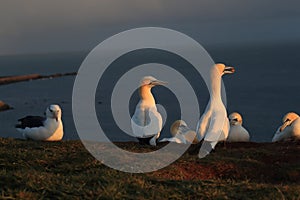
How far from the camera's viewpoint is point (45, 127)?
41.8ft

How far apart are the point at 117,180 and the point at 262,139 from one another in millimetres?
42504

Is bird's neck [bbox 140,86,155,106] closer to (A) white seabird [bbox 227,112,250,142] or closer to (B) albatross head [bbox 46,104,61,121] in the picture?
(B) albatross head [bbox 46,104,61,121]

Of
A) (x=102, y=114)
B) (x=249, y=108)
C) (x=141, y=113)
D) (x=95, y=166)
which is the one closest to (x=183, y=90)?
(x=249, y=108)

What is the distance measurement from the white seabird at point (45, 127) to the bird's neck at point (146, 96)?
243 centimetres

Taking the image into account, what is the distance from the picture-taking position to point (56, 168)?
7773 mm

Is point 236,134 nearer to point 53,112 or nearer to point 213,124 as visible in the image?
point 213,124

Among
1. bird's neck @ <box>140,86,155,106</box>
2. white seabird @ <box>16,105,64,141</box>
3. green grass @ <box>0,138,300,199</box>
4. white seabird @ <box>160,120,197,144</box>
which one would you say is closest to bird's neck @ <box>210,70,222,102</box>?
white seabird @ <box>160,120,197,144</box>

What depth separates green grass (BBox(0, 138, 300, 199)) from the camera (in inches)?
221

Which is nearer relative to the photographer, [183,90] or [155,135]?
[155,135]

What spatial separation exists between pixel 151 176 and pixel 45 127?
6508mm

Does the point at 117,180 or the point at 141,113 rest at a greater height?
the point at 141,113

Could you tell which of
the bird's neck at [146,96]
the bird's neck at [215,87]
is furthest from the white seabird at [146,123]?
the bird's neck at [215,87]

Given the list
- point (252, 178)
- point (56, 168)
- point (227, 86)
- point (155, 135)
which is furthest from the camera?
point (227, 86)

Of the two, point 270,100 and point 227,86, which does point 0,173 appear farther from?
point 227,86
